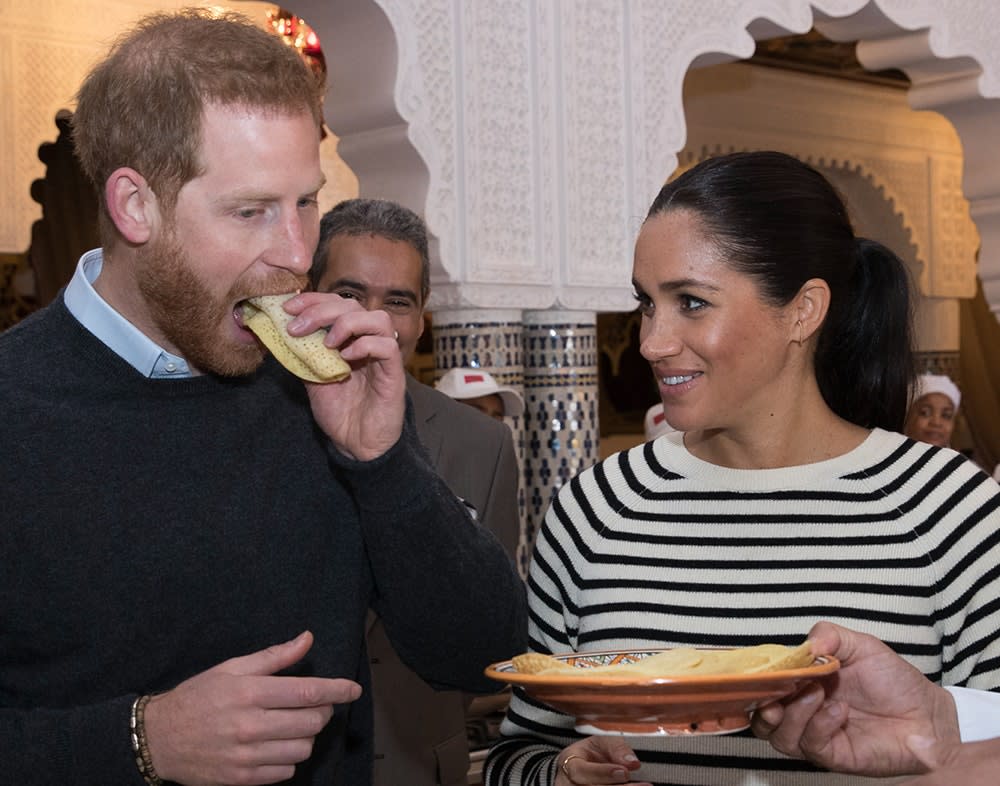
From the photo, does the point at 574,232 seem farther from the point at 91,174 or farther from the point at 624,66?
the point at 91,174

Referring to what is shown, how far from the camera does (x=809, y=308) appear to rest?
2354 millimetres

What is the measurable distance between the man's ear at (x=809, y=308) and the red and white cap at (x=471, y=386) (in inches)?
114

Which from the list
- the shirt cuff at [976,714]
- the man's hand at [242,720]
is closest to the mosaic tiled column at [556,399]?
the shirt cuff at [976,714]

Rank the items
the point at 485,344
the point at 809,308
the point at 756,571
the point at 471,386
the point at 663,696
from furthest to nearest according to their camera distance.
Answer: the point at 485,344
the point at 471,386
the point at 809,308
the point at 756,571
the point at 663,696

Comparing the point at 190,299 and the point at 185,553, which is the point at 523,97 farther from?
the point at 185,553

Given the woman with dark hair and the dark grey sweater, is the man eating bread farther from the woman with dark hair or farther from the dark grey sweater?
the woman with dark hair

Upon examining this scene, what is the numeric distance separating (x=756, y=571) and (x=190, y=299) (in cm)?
93

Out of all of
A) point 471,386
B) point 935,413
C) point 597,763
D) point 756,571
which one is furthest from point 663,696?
point 935,413

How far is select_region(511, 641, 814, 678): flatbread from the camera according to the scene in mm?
1562

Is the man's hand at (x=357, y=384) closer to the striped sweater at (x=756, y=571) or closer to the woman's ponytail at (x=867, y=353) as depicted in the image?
the striped sweater at (x=756, y=571)

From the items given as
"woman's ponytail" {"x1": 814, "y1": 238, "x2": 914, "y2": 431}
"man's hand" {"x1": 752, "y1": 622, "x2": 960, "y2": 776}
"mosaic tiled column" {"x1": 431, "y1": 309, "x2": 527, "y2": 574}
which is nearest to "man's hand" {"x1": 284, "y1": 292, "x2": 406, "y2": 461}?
"man's hand" {"x1": 752, "y1": 622, "x2": 960, "y2": 776}

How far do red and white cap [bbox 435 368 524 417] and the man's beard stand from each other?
3298mm

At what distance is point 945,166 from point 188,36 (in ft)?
37.1

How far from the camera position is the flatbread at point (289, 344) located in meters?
1.86
